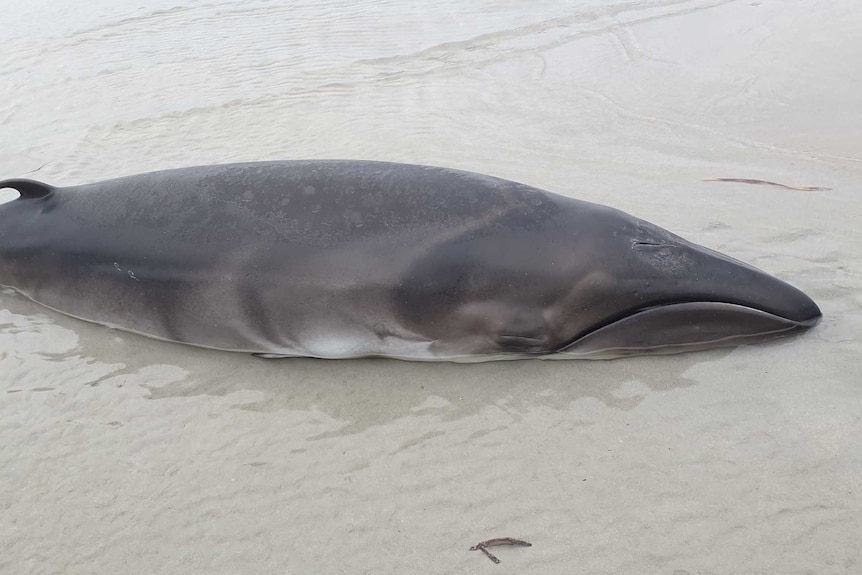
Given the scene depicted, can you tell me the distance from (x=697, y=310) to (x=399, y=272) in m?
1.40

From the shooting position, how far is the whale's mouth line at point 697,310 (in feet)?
12.1

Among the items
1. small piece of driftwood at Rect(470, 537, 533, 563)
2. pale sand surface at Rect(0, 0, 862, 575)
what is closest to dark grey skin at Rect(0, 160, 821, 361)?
pale sand surface at Rect(0, 0, 862, 575)

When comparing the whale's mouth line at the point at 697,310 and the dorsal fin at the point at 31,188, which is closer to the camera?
the whale's mouth line at the point at 697,310

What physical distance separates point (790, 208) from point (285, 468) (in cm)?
Answer: 361

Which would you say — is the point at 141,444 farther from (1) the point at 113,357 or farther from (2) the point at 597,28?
(2) the point at 597,28

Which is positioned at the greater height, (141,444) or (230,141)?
(230,141)

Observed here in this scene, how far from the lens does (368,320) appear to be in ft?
12.7

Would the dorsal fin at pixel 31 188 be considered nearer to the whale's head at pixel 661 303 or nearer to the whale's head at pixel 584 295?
the whale's head at pixel 584 295

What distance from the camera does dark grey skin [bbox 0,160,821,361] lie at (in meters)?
3.72

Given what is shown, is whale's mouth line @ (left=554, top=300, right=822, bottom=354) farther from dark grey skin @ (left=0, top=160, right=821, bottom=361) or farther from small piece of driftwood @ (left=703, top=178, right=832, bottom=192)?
small piece of driftwood @ (left=703, top=178, right=832, bottom=192)

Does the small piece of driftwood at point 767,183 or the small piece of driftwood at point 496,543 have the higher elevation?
the small piece of driftwood at point 767,183

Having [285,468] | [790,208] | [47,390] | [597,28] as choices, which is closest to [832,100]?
[790,208]

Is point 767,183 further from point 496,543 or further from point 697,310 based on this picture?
point 496,543

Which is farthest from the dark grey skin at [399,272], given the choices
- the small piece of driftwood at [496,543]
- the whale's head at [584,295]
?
the small piece of driftwood at [496,543]
